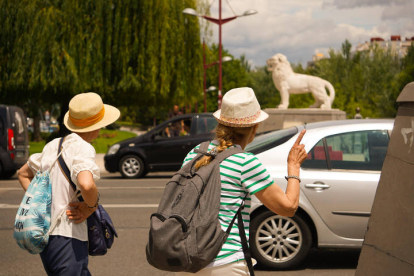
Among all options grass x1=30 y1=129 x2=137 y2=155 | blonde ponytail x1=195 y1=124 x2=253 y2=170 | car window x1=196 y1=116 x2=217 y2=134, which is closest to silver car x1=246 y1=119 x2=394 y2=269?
blonde ponytail x1=195 y1=124 x2=253 y2=170

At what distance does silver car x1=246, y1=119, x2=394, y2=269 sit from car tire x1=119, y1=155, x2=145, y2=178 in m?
9.73

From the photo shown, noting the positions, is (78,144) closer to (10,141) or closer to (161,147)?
(161,147)

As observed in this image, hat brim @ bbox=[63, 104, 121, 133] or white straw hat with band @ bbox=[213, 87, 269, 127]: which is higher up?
white straw hat with band @ bbox=[213, 87, 269, 127]

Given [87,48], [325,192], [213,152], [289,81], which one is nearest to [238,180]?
[213,152]

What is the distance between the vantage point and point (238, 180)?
8.76 ft

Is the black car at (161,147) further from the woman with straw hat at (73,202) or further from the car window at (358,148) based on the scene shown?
the woman with straw hat at (73,202)

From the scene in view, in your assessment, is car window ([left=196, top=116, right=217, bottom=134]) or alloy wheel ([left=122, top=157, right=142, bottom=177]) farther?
alloy wheel ([left=122, top=157, right=142, bottom=177])

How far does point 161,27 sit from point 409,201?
21.4 metres

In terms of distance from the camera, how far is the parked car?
1491cm

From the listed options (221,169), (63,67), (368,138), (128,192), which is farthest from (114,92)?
(221,169)

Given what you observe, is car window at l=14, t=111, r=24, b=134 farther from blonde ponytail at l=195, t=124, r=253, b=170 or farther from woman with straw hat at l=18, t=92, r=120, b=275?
blonde ponytail at l=195, t=124, r=253, b=170

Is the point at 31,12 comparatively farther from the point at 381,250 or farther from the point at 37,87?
the point at 381,250

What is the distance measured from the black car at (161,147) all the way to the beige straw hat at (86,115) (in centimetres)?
1136

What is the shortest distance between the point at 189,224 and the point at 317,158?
3657 millimetres
